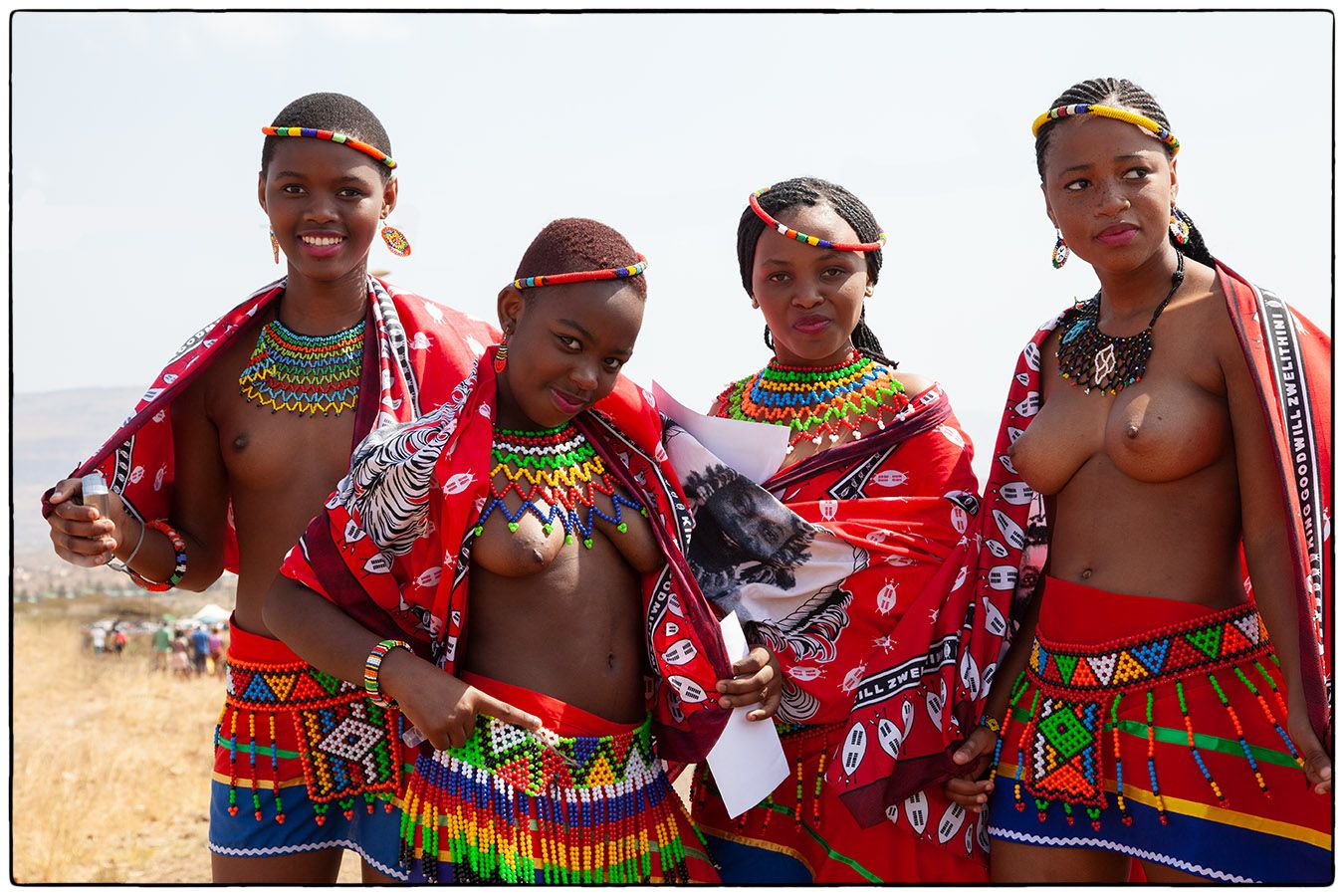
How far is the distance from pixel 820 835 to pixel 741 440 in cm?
115

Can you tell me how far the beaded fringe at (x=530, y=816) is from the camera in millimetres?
2984

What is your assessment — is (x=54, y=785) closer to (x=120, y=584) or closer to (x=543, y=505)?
(x=543, y=505)

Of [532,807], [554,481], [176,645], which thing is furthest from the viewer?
[176,645]

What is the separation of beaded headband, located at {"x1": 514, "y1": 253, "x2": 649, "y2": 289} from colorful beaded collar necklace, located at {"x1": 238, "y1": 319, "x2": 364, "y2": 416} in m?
0.76

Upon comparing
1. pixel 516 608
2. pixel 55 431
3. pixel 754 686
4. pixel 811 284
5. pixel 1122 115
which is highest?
pixel 55 431

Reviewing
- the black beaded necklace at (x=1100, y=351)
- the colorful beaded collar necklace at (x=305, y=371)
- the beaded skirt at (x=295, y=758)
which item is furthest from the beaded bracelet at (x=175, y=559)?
the black beaded necklace at (x=1100, y=351)

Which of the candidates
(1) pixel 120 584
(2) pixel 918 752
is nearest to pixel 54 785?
(2) pixel 918 752

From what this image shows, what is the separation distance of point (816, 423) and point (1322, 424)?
1.35 m

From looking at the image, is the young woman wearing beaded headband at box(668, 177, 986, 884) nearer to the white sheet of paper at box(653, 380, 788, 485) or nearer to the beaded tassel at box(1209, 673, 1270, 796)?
the white sheet of paper at box(653, 380, 788, 485)

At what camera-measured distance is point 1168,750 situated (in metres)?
3.10

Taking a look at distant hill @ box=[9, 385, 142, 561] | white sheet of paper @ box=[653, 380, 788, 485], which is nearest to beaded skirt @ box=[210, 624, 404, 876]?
white sheet of paper @ box=[653, 380, 788, 485]

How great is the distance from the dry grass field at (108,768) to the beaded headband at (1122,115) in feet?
17.0

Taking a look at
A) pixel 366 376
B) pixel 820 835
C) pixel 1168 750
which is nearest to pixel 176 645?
pixel 366 376

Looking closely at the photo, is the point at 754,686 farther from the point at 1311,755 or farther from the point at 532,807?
the point at 1311,755
